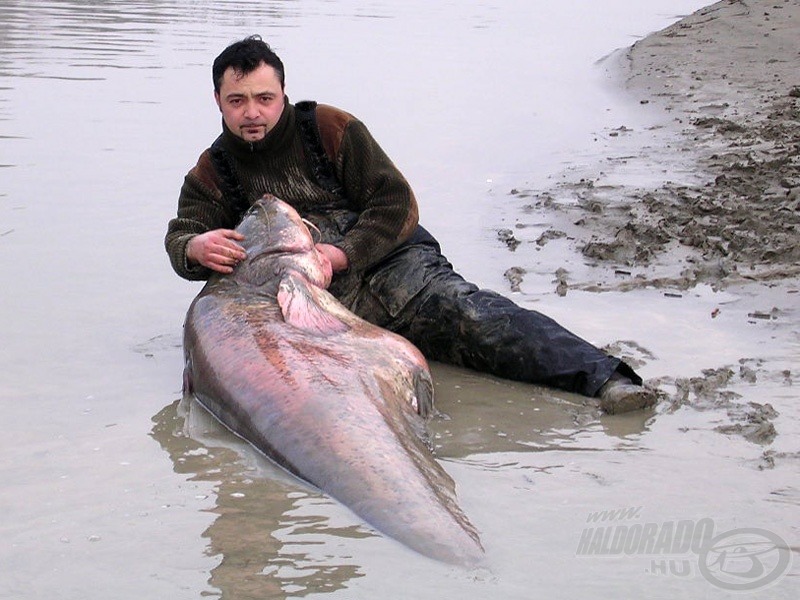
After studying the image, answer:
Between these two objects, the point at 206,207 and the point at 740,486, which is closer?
the point at 740,486

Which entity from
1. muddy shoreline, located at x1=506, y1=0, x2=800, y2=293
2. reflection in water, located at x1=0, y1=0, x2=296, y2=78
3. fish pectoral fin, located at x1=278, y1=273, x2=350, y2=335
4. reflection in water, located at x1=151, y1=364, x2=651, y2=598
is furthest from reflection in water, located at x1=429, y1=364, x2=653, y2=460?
reflection in water, located at x1=0, y1=0, x2=296, y2=78

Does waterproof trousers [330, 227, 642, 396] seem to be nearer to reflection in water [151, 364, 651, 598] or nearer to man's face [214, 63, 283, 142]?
reflection in water [151, 364, 651, 598]

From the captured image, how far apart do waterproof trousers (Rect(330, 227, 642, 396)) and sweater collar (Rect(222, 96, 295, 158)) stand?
26.3 inches

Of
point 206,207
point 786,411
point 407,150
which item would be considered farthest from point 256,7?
point 786,411

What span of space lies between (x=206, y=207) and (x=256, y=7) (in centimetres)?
1695

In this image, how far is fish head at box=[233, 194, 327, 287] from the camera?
17.1 ft

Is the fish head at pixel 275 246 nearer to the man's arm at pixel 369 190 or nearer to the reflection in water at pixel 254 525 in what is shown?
the man's arm at pixel 369 190

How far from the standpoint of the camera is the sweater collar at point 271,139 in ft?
18.3

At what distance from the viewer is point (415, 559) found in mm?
3461

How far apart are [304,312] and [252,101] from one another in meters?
1.13

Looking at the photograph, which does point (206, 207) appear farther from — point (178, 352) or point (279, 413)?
point (279, 413)

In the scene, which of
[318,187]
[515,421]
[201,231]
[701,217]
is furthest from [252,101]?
[701,217]

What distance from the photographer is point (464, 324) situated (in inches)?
214

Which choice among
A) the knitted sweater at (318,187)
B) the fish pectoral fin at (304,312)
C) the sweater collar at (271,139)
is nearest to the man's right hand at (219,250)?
the knitted sweater at (318,187)
